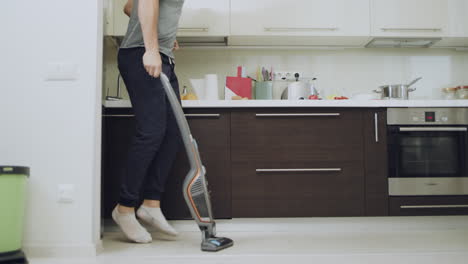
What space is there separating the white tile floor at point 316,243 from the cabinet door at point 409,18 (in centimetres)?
120

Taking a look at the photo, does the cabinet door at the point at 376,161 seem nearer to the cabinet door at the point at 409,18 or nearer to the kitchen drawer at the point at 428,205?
the kitchen drawer at the point at 428,205

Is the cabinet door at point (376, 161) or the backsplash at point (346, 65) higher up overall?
the backsplash at point (346, 65)

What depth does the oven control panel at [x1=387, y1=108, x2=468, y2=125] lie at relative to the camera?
2.68m

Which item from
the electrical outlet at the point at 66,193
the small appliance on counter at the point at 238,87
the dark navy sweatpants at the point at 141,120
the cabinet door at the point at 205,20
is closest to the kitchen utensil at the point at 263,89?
the small appliance on counter at the point at 238,87

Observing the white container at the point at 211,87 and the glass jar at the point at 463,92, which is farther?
the glass jar at the point at 463,92

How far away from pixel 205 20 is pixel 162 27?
0.74 metres

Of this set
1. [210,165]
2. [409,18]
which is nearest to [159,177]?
[210,165]

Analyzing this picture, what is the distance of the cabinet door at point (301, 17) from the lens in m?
2.91

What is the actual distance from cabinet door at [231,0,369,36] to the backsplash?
31 cm

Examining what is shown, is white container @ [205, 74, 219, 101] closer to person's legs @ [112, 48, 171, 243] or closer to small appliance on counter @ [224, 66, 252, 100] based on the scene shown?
small appliance on counter @ [224, 66, 252, 100]

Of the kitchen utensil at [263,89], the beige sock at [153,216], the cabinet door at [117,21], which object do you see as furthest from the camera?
the kitchen utensil at [263,89]

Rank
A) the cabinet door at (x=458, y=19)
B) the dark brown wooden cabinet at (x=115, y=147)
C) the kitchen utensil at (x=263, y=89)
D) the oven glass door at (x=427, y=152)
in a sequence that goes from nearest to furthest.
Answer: the dark brown wooden cabinet at (x=115, y=147) < the oven glass door at (x=427, y=152) < the cabinet door at (x=458, y=19) < the kitchen utensil at (x=263, y=89)

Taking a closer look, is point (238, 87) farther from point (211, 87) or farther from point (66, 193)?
point (66, 193)

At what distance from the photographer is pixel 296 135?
8.71 feet
